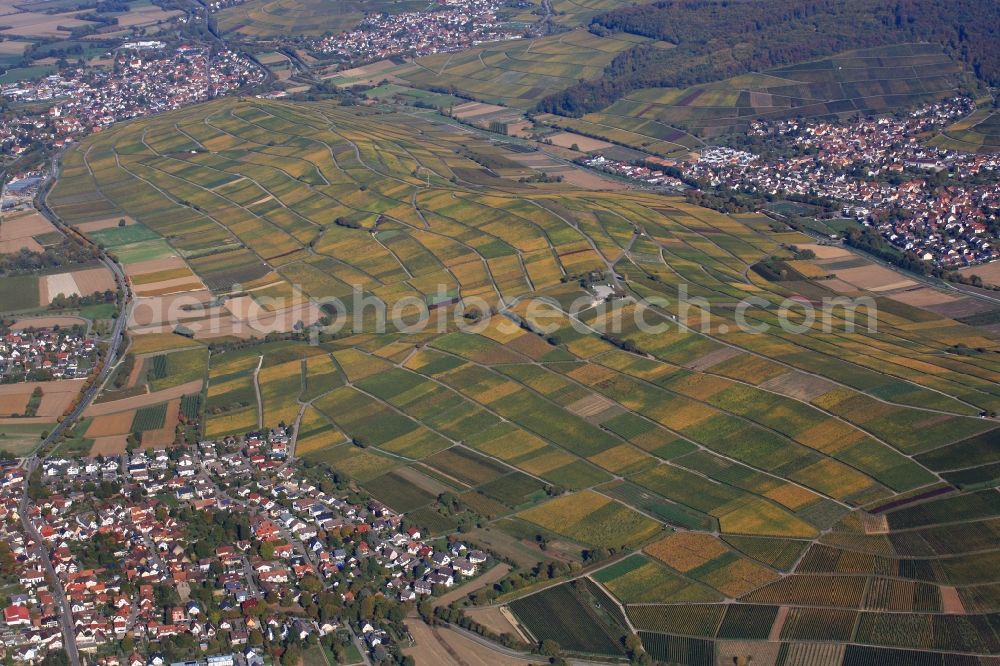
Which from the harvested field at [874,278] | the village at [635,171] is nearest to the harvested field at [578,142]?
the village at [635,171]

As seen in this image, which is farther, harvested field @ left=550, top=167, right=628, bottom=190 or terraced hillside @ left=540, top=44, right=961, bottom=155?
terraced hillside @ left=540, top=44, right=961, bottom=155

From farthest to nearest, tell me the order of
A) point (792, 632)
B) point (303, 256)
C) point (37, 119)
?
point (37, 119) → point (303, 256) → point (792, 632)

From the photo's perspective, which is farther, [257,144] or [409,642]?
[257,144]

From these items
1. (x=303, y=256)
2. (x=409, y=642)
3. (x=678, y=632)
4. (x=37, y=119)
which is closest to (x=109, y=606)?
(x=409, y=642)

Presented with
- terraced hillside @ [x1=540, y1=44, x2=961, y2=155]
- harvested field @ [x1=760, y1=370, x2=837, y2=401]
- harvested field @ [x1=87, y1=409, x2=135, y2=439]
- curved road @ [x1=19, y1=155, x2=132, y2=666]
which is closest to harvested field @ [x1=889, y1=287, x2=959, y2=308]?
harvested field @ [x1=760, y1=370, x2=837, y2=401]

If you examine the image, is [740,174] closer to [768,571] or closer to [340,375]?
[340,375]

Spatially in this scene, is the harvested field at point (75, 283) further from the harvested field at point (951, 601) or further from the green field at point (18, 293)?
the harvested field at point (951, 601)

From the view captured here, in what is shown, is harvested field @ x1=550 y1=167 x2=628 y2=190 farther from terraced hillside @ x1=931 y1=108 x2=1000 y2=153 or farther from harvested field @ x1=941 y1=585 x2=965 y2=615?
harvested field @ x1=941 y1=585 x2=965 y2=615
